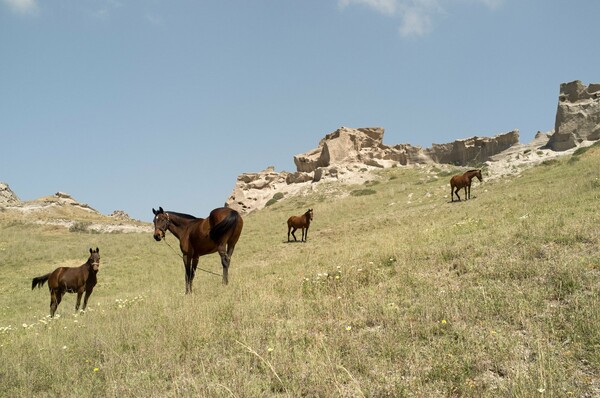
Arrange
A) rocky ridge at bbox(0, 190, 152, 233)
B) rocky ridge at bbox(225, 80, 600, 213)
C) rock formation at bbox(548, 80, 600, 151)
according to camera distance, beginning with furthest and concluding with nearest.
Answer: rocky ridge at bbox(225, 80, 600, 213)
rock formation at bbox(548, 80, 600, 151)
rocky ridge at bbox(0, 190, 152, 233)

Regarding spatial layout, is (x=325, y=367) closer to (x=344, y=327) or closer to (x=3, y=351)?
(x=344, y=327)

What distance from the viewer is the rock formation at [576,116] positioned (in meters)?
51.9

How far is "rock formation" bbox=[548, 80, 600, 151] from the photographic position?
170 ft

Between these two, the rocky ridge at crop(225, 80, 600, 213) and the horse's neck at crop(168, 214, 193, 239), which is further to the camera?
the rocky ridge at crop(225, 80, 600, 213)

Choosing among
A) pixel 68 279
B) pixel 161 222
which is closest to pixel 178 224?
pixel 161 222

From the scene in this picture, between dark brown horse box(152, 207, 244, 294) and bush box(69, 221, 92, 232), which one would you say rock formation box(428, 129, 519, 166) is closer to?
bush box(69, 221, 92, 232)

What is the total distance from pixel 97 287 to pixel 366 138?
7328 centimetres

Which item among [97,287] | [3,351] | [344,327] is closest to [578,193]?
[344,327]

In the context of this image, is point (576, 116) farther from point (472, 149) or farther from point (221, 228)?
point (221, 228)

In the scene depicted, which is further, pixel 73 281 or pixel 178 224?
pixel 73 281

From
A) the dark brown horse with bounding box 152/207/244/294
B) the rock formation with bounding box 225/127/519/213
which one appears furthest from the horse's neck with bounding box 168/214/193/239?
the rock formation with bounding box 225/127/519/213

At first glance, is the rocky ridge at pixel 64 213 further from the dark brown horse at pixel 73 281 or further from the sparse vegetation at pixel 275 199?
the dark brown horse at pixel 73 281

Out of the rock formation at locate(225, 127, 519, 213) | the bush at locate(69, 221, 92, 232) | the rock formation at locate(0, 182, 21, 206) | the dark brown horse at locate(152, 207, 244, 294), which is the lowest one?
the dark brown horse at locate(152, 207, 244, 294)

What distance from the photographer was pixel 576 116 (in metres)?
52.8
